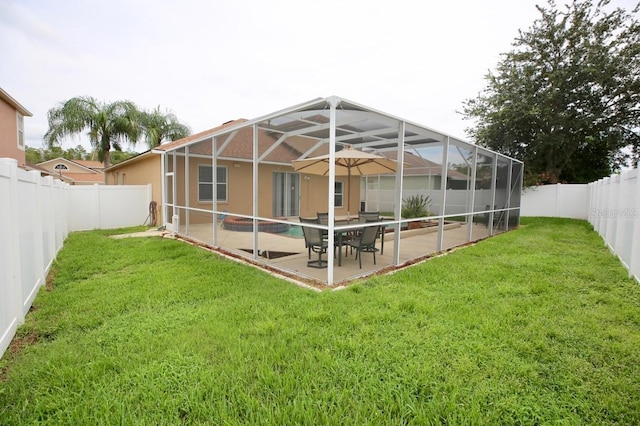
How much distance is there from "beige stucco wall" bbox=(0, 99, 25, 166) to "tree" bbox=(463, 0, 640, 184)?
73.2 ft

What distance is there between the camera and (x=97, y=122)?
1973cm

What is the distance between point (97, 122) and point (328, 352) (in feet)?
77.8

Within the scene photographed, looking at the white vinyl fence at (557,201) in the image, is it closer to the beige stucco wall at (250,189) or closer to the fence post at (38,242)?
the beige stucco wall at (250,189)

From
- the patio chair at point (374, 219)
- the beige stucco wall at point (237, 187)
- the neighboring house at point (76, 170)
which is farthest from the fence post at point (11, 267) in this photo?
the neighboring house at point (76, 170)

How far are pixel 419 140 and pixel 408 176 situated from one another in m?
3.59

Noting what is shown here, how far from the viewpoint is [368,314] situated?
11.0ft

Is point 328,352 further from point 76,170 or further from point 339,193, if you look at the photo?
point 76,170

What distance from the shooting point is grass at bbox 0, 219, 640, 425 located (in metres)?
1.96

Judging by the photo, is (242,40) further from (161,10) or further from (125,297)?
(125,297)

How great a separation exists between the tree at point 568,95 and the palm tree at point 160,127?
21.4 meters

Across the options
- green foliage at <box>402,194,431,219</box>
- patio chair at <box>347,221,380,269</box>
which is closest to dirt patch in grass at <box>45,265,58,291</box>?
patio chair at <box>347,221,380,269</box>

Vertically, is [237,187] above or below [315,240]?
above

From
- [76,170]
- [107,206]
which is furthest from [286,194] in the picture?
[76,170]

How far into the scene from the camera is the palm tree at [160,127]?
21.5m
